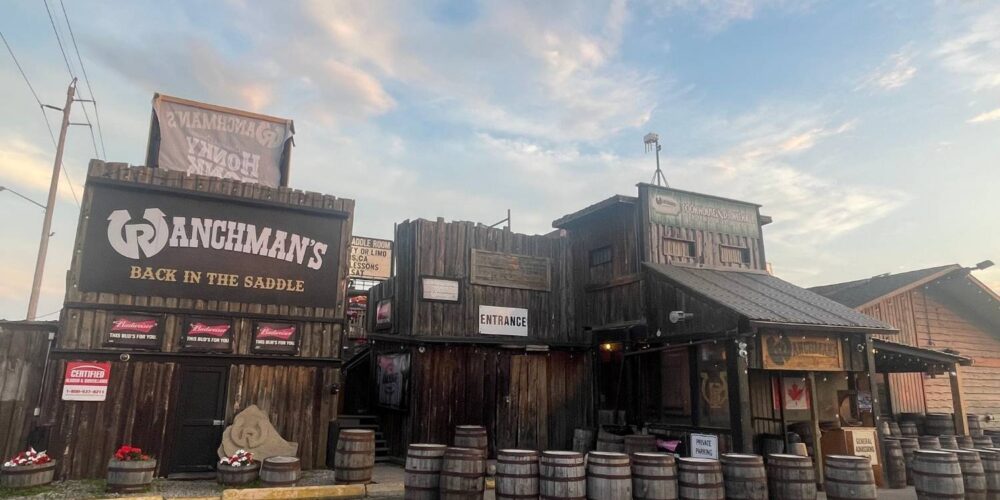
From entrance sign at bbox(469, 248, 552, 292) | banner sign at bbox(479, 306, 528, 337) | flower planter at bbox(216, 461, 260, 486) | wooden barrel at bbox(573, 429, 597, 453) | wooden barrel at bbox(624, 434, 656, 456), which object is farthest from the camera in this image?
entrance sign at bbox(469, 248, 552, 292)

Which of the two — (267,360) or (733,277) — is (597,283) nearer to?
(733,277)

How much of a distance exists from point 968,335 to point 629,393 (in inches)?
572

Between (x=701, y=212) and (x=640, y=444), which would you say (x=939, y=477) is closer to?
(x=640, y=444)

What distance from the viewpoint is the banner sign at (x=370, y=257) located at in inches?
1486

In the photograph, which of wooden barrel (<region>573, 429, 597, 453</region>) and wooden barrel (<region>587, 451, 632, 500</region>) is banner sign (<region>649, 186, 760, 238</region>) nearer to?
wooden barrel (<region>573, 429, 597, 453</region>)

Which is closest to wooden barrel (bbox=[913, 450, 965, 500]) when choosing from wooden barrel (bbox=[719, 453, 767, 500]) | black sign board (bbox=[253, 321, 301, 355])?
wooden barrel (bbox=[719, 453, 767, 500])

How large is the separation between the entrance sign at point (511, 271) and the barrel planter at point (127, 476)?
869cm

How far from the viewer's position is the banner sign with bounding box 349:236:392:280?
3775cm

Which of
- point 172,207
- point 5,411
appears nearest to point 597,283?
point 172,207

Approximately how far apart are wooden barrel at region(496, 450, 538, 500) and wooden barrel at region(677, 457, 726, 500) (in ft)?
7.79

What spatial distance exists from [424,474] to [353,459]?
208 cm

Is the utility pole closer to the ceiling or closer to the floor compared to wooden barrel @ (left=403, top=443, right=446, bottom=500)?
closer to the ceiling

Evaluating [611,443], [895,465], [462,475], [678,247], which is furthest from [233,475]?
[895,465]

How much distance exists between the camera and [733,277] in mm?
A: 16547
